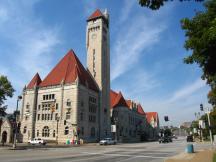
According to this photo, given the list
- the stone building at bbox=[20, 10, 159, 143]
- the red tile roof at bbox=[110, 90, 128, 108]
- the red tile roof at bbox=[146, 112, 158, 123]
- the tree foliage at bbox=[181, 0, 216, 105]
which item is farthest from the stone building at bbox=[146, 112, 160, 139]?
the tree foliage at bbox=[181, 0, 216, 105]

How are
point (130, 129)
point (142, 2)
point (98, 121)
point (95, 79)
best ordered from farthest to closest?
point (130, 129) < point (95, 79) < point (98, 121) < point (142, 2)

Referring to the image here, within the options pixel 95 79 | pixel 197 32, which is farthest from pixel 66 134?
pixel 197 32

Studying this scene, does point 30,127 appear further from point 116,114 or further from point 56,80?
point 116,114

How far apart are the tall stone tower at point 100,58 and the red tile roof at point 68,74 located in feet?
13.4

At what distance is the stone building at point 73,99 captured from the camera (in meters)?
70.1

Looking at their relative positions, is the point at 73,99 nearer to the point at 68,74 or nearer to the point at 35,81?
the point at 68,74

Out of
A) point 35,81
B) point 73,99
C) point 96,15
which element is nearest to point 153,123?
point 96,15

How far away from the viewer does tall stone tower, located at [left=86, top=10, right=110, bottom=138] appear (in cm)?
8650

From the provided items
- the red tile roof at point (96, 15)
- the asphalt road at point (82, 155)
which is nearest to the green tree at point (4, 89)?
the asphalt road at point (82, 155)

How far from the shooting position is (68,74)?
7662 centimetres

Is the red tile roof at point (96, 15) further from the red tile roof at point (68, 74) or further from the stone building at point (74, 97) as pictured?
the red tile roof at point (68, 74)

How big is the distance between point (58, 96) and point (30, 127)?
12007mm

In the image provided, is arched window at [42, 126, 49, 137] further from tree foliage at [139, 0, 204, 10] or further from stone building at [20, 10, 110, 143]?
tree foliage at [139, 0, 204, 10]

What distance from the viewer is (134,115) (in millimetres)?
116625
